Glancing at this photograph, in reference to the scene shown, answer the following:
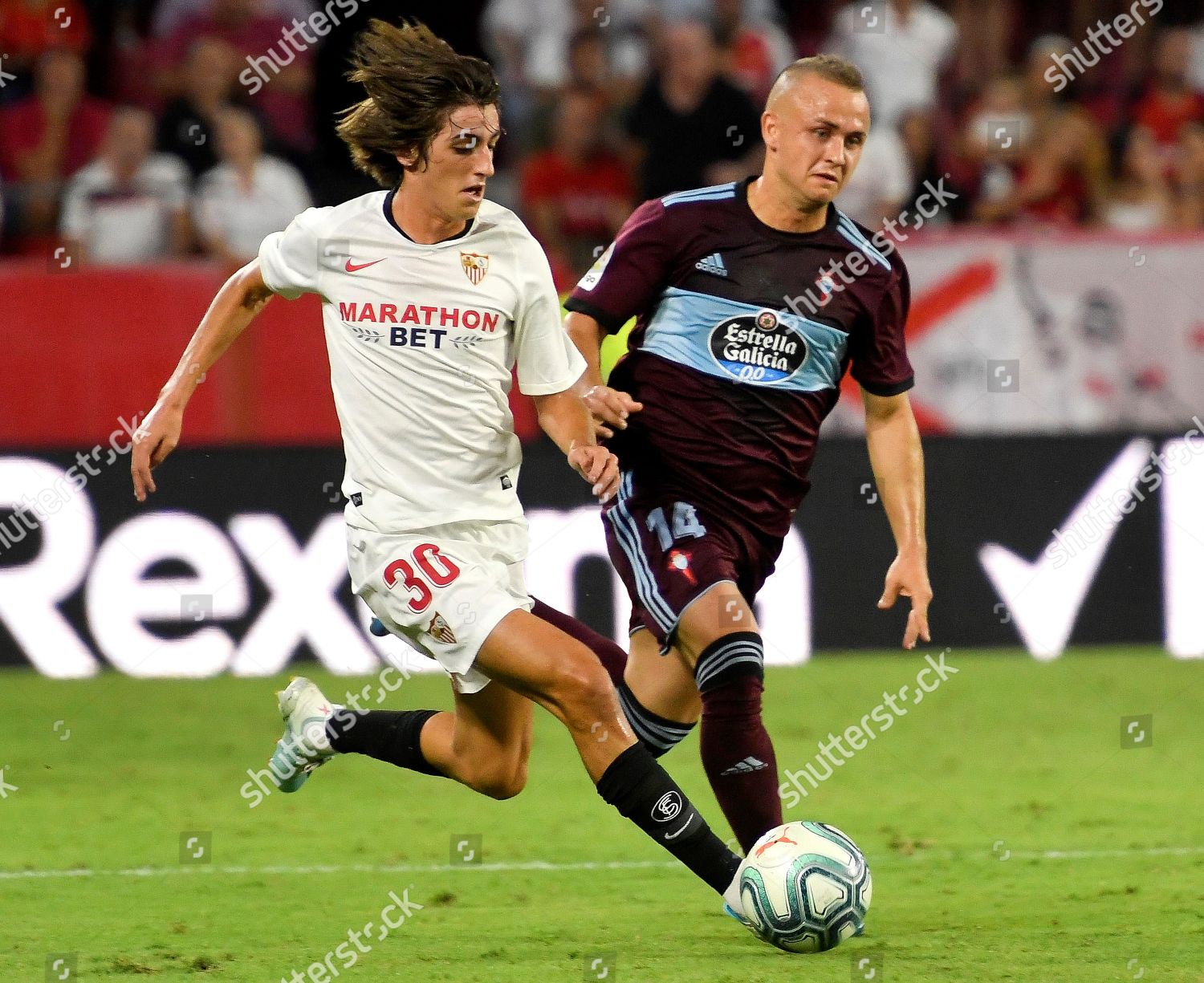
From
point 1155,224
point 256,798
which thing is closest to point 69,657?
point 256,798

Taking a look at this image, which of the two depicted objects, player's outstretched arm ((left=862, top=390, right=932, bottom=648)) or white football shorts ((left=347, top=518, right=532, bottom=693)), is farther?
player's outstretched arm ((left=862, top=390, right=932, bottom=648))

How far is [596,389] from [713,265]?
600 mm

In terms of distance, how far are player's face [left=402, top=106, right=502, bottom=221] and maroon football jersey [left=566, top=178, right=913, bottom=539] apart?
68 cm

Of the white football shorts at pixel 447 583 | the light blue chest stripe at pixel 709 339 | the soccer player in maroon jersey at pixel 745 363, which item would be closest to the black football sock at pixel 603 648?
the soccer player in maroon jersey at pixel 745 363

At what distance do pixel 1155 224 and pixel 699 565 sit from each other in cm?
773

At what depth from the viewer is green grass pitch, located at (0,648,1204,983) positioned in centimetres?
487

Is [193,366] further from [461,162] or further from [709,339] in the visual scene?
[709,339]

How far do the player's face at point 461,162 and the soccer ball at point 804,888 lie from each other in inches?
69.8

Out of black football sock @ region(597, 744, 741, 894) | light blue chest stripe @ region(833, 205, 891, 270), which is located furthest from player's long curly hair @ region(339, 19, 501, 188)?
black football sock @ region(597, 744, 741, 894)

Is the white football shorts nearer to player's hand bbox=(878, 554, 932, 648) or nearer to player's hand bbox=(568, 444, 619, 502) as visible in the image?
player's hand bbox=(568, 444, 619, 502)

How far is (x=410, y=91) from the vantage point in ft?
15.9

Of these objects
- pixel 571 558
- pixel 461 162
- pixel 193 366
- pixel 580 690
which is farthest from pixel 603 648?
pixel 571 558

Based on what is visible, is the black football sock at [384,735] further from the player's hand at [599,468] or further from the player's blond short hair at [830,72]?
the player's blond short hair at [830,72]

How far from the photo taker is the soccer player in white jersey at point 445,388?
188 inches
